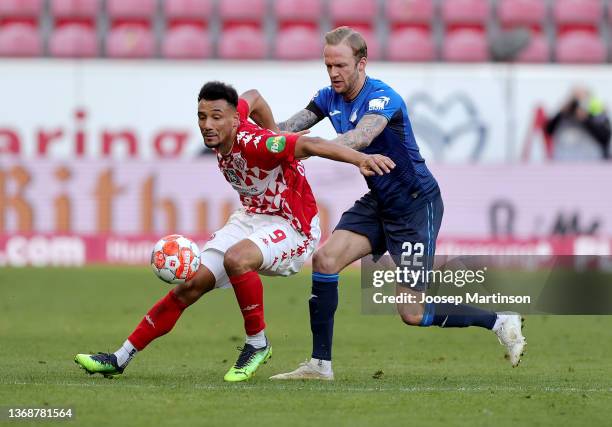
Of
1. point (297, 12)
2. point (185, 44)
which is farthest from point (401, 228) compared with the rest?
point (297, 12)

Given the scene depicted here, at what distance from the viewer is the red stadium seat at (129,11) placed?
76.4 feet

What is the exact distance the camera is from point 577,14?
2373 cm

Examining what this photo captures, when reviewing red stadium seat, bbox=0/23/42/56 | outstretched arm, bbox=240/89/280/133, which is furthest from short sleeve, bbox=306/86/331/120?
red stadium seat, bbox=0/23/42/56

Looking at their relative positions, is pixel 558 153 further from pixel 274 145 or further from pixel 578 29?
pixel 274 145

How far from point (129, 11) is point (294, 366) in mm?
15064

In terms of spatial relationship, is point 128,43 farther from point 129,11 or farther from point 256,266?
point 256,266

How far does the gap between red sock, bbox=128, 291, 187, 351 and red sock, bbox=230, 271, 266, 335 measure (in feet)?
1.32

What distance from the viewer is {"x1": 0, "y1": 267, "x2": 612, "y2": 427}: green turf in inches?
269

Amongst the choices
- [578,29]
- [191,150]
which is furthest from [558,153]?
[191,150]

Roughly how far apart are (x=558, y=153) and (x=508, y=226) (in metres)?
1.54

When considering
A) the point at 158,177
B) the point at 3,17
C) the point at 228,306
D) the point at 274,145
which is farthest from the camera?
the point at 3,17

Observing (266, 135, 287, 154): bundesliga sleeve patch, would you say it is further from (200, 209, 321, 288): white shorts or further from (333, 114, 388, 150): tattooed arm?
(200, 209, 321, 288): white shorts

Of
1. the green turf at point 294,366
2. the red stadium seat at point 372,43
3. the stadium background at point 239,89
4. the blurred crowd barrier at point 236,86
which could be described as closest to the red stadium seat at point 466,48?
the stadium background at point 239,89

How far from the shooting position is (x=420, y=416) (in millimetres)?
6793
